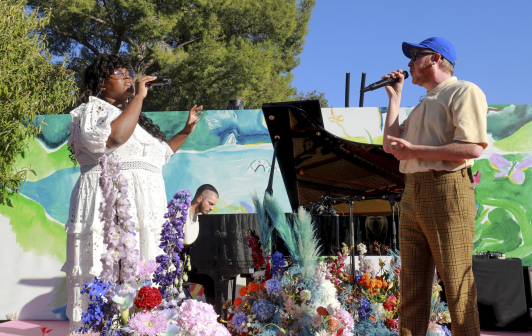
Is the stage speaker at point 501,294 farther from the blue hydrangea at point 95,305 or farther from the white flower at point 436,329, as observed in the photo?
the blue hydrangea at point 95,305

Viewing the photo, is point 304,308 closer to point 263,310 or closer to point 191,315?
point 263,310

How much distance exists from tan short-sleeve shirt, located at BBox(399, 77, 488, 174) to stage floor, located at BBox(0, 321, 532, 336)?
10.4 ft

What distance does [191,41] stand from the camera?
14.7 meters

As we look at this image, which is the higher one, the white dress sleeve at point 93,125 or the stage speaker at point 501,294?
the white dress sleeve at point 93,125

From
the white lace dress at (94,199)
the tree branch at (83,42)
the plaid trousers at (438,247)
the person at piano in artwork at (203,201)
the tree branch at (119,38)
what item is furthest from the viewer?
the tree branch at (119,38)

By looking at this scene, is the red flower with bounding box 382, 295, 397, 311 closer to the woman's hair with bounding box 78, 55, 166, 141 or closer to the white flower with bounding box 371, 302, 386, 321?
the white flower with bounding box 371, 302, 386, 321

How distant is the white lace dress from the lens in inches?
74.2

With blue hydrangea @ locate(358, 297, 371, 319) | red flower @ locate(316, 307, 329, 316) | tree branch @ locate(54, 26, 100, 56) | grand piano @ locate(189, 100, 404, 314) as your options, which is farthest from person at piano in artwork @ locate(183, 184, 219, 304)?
tree branch @ locate(54, 26, 100, 56)

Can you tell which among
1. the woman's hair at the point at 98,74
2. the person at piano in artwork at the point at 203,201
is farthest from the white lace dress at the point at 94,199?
the person at piano in artwork at the point at 203,201

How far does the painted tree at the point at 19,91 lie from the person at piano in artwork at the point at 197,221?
2082 millimetres

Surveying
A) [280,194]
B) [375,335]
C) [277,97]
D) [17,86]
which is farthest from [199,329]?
[277,97]

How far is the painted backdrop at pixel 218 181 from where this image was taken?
5.32m

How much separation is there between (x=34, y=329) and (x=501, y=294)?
4542mm

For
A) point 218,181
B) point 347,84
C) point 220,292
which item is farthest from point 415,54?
point 347,84
